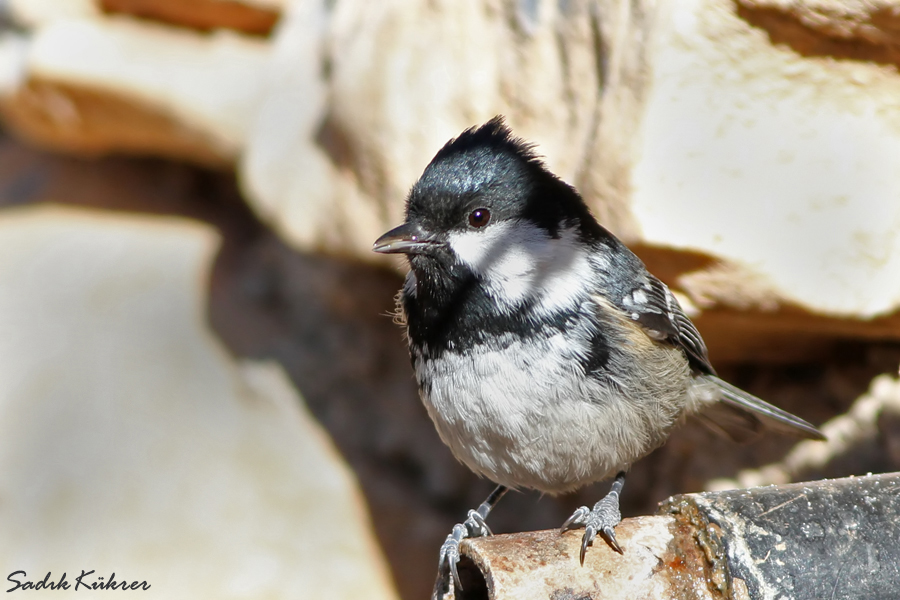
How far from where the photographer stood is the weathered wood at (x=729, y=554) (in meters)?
1.71

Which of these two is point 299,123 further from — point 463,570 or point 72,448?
point 463,570

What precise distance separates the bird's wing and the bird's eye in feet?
1.35

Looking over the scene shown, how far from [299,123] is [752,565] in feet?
9.13

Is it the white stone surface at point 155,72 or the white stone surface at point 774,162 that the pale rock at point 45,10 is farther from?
the white stone surface at point 774,162

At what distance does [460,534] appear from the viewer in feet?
7.86

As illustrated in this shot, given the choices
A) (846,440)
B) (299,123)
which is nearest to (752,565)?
(846,440)

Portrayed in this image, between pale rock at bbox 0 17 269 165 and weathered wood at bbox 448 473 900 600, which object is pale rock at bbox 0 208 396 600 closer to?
pale rock at bbox 0 17 269 165

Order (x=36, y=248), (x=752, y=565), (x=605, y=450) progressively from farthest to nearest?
(x=36, y=248)
(x=605, y=450)
(x=752, y=565)

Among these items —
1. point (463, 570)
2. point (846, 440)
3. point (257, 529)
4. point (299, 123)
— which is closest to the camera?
point (463, 570)

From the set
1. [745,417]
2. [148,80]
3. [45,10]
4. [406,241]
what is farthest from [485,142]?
[45,10]

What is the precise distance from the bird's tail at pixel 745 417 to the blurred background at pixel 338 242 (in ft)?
0.92

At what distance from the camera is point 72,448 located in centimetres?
418

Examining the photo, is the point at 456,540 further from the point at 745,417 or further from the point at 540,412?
the point at 745,417

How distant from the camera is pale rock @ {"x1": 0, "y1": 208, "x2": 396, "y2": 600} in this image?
3.98 metres
